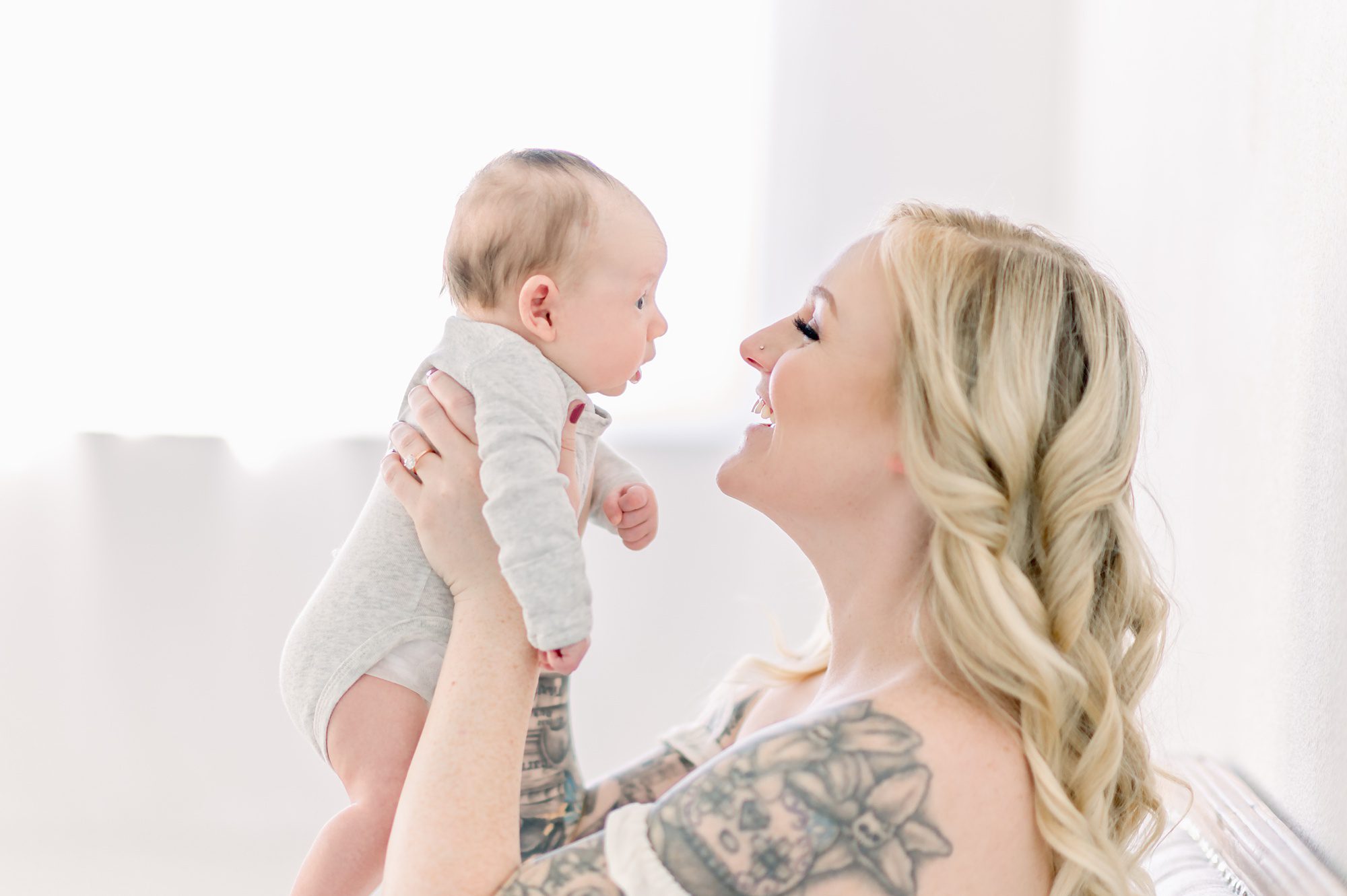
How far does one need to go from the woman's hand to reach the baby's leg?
0.13 metres

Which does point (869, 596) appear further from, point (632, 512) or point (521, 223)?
point (521, 223)

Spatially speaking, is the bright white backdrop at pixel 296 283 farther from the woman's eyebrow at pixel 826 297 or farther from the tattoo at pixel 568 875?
the tattoo at pixel 568 875

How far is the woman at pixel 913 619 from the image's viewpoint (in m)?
0.92

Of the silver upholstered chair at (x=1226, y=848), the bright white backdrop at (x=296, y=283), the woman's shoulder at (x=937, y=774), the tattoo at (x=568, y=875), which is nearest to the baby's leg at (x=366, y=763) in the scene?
the tattoo at (x=568, y=875)

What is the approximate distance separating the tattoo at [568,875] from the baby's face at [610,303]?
0.46 meters

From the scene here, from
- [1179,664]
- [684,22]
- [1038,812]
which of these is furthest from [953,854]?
[684,22]

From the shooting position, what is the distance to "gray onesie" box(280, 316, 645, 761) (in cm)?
101

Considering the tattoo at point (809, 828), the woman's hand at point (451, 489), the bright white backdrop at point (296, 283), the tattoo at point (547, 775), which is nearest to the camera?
the tattoo at point (809, 828)

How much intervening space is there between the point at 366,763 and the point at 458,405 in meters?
0.37

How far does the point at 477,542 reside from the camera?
3.66 feet

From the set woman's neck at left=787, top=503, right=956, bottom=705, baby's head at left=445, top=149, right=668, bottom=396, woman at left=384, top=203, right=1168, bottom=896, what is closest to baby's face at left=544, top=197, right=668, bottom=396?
baby's head at left=445, top=149, right=668, bottom=396

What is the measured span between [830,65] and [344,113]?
1.14 metres

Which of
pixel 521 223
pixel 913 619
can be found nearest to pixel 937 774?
pixel 913 619

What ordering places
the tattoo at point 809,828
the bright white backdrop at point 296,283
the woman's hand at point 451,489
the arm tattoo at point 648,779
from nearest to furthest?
1. the tattoo at point 809,828
2. the woman's hand at point 451,489
3. the arm tattoo at point 648,779
4. the bright white backdrop at point 296,283
